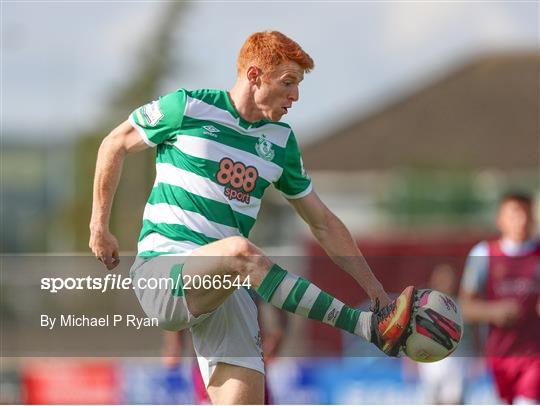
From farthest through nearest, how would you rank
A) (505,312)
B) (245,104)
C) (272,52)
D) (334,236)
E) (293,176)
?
(505,312) → (334,236) → (293,176) → (245,104) → (272,52)

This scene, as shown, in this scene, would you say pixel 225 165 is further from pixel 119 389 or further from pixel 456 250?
pixel 456 250

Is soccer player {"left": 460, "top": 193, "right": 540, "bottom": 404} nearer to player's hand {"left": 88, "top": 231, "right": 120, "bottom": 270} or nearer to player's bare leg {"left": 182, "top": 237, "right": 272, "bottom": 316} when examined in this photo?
player's bare leg {"left": 182, "top": 237, "right": 272, "bottom": 316}

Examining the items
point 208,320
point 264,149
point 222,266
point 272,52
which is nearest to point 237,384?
point 208,320

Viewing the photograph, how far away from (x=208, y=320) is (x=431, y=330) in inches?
43.2

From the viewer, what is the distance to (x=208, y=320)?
6785 mm

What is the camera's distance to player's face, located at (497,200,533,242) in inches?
410

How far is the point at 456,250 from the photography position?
20984mm

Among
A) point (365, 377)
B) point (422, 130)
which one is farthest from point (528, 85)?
point (365, 377)

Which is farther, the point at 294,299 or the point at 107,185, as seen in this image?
the point at 107,185

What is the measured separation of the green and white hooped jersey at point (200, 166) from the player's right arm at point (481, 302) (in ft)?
12.9

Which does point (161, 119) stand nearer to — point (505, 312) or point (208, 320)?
point (208, 320)

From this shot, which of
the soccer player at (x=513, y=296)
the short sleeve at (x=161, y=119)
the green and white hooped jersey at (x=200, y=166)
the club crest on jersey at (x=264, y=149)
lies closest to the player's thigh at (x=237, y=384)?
the green and white hooped jersey at (x=200, y=166)

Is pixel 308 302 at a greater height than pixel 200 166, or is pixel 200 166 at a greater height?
pixel 200 166

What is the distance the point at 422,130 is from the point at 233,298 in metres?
46.8
